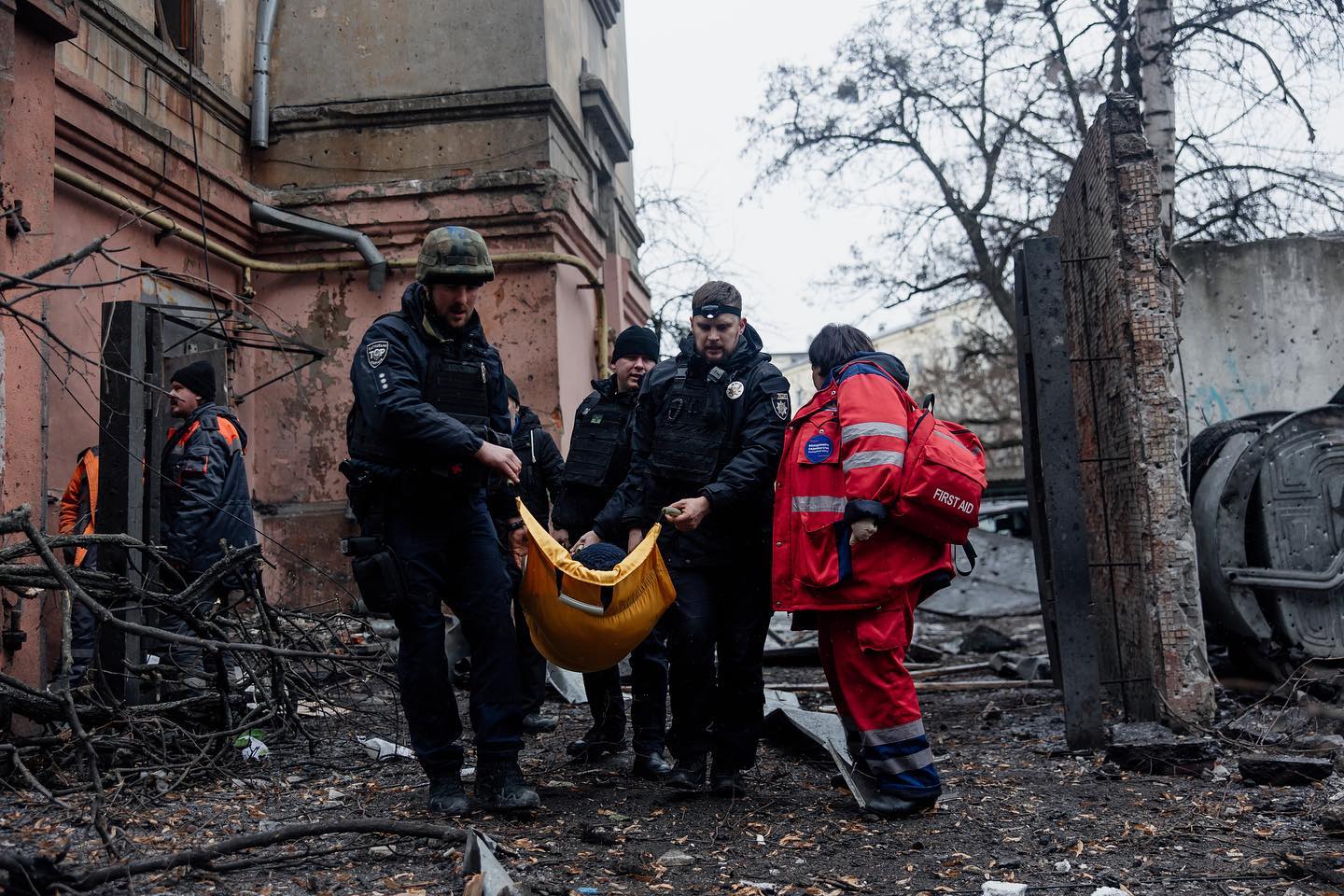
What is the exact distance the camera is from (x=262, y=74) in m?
9.46

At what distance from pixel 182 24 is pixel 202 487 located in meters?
4.81

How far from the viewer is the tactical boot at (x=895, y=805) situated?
3996mm

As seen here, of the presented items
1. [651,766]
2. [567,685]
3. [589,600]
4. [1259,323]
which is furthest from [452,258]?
[1259,323]

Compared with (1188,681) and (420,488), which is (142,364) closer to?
(420,488)

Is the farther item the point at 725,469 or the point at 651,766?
the point at 651,766

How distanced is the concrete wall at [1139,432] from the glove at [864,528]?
1746mm

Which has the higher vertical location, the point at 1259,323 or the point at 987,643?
the point at 1259,323

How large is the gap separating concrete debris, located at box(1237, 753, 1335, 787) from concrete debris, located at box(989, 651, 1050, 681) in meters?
3.08

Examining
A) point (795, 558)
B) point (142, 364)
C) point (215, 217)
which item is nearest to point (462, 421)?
point (795, 558)

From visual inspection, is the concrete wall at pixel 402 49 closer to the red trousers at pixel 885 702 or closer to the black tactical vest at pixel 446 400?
the black tactical vest at pixel 446 400

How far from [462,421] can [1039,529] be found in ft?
12.8

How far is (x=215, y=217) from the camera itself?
28.8 feet

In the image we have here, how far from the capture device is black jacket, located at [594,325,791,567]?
→ 4.33m

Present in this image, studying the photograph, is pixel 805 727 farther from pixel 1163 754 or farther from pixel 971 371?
pixel 971 371
